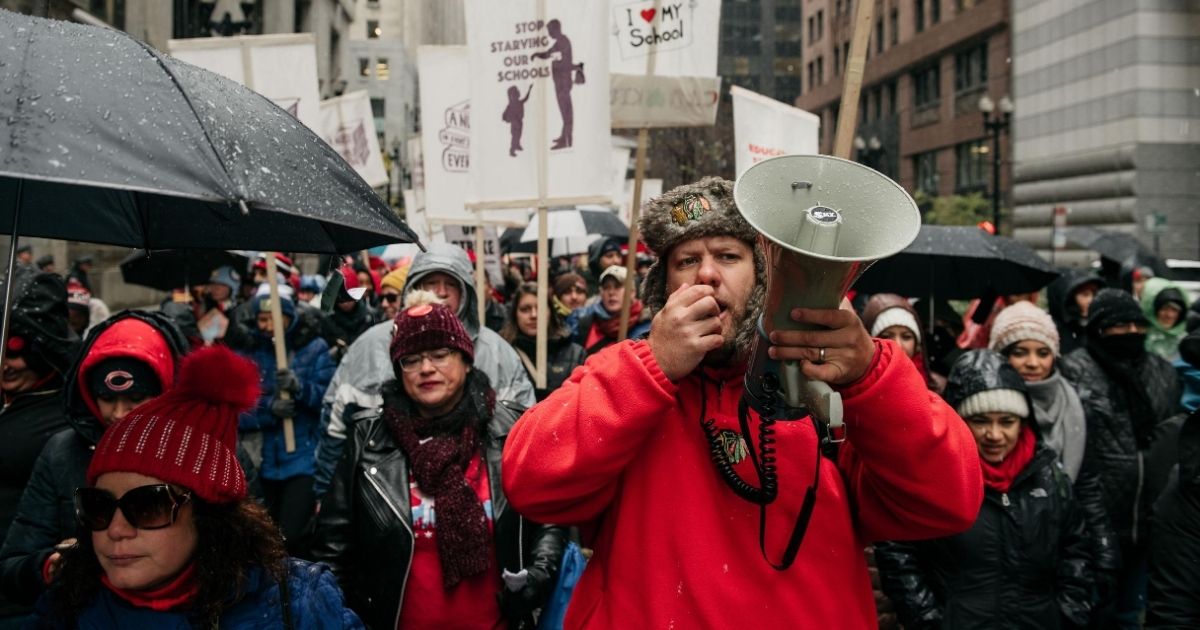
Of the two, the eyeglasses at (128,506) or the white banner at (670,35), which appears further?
the white banner at (670,35)

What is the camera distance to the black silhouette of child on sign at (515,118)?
5.79 metres

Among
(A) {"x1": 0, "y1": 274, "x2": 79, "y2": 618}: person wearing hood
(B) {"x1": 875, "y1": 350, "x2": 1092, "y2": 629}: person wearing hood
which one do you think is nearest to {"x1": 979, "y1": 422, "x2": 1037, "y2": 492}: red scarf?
(B) {"x1": 875, "y1": 350, "x2": 1092, "y2": 629}: person wearing hood

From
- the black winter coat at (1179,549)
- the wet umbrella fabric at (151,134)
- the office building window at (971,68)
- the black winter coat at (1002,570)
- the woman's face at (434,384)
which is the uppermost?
the office building window at (971,68)

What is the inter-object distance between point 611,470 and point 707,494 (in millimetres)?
220

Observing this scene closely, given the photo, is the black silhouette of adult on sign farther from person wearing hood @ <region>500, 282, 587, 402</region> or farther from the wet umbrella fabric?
the wet umbrella fabric

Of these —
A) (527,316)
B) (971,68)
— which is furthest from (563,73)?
(971,68)

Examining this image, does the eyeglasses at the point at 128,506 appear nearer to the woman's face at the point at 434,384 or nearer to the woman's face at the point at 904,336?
the woman's face at the point at 434,384

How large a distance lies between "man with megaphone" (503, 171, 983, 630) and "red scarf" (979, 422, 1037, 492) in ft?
5.85

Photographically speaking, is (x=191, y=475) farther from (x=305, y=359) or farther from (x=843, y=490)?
(x=305, y=359)

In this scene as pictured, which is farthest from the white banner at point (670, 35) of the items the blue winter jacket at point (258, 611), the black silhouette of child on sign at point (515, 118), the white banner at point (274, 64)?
the blue winter jacket at point (258, 611)

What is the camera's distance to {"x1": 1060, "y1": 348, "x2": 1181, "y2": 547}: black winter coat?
5.00m

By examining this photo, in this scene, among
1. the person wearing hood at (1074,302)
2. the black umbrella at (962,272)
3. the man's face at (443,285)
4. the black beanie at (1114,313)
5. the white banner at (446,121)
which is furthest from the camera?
the white banner at (446,121)

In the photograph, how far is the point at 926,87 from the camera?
41.8 m

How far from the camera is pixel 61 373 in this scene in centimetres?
371
